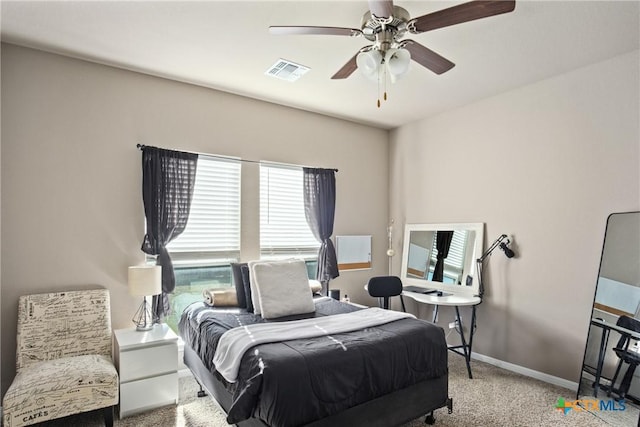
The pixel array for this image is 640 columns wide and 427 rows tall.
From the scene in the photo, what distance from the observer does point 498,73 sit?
134 inches

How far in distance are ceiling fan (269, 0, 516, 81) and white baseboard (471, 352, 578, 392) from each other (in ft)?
9.82

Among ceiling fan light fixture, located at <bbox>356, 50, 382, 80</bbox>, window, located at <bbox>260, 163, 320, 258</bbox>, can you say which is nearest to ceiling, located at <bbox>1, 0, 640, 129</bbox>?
ceiling fan light fixture, located at <bbox>356, 50, 382, 80</bbox>

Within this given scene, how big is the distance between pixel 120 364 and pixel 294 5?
282 cm

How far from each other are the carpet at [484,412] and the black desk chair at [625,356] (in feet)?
0.46

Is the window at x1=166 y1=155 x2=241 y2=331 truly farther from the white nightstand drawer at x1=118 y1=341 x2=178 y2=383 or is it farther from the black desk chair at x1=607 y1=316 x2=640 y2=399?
the black desk chair at x1=607 y1=316 x2=640 y2=399

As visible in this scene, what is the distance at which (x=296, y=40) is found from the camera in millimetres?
2848

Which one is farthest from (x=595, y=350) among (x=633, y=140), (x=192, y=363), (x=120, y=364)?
(x=120, y=364)

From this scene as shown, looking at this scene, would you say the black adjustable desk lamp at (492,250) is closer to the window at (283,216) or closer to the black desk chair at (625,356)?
the black desk chair at (625,356)

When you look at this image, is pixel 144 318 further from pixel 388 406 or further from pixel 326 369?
pixel 388 406

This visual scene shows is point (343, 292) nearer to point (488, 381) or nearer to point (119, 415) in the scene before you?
point (488, 381)

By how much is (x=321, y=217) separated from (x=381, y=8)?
2.86m

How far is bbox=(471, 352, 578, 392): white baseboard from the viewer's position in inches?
130

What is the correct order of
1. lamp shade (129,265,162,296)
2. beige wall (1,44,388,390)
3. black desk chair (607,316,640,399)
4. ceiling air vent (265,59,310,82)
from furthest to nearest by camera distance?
ceiling air vent (265,59,310,82) → lamp shade (129,265,162,296) → beige wall (1,44,388,390) → black desk chair (607,316,640,399)
